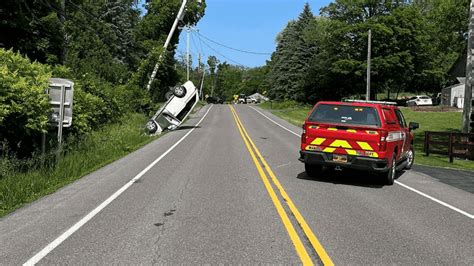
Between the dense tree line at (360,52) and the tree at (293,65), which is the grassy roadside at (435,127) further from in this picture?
the tree at (293,65)

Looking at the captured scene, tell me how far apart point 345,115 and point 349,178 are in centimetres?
190

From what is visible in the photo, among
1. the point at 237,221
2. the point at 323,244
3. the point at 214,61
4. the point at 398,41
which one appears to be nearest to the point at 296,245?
the point at 323,244

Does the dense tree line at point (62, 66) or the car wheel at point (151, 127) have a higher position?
the dense tree line at point (62, 66)

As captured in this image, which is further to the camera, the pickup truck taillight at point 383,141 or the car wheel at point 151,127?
the car wheel at point 151,127

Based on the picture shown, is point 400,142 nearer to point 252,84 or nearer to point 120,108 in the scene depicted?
point 120,108

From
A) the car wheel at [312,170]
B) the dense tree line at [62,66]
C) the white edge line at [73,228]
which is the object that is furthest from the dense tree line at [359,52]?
the white edge line at [73,228]

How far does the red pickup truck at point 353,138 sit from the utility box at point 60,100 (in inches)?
274

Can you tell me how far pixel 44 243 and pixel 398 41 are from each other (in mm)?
60801

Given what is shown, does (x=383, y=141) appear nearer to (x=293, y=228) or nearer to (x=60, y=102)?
(x=293, y=228)

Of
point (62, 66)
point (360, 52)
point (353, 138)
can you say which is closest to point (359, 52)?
point (360, 52)

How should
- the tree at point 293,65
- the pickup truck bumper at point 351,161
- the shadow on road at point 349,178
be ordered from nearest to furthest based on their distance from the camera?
1. the pickup truck bumper at point 351,161
2. the shadow on road at point 349,178
3. the tree at point 293,65

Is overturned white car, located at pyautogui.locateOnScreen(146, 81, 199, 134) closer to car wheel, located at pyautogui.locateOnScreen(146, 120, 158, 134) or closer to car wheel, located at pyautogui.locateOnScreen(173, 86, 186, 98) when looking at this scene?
car wheel, located at pyautogui.locateOnScreen(173, 86, 186, 98)

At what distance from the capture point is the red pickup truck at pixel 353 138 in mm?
10602

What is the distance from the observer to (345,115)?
11.2 m
